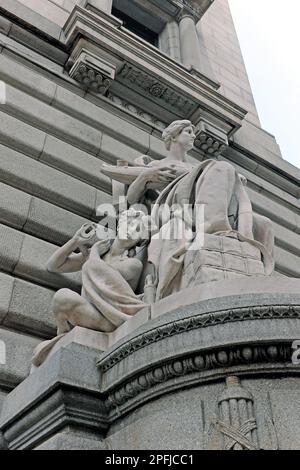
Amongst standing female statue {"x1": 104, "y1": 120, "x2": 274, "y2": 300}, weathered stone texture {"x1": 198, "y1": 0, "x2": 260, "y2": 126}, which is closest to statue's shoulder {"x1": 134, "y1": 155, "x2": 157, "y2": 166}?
standing female statue {"x1": 104, "y1": 120, "x2": 274, "y2": 300}

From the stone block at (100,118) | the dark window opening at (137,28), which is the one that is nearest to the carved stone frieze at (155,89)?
the stone block at (100,118)

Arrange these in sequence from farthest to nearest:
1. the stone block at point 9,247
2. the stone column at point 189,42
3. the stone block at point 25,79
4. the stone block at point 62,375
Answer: the stone column at point 189,42 → the stone block at point 25,79 → the stone block at point 9,247 → the stone block at point 62,375

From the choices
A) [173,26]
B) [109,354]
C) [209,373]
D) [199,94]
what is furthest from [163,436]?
[173,26]

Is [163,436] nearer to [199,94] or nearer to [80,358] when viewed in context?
[80,358]

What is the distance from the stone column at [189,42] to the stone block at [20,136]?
460 centimetres

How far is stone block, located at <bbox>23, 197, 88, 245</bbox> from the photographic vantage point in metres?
5.95

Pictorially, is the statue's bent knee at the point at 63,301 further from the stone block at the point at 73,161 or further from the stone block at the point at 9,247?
the stone block at the point at 73,161

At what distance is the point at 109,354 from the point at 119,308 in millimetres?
690

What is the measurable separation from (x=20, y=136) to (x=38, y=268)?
2.07 meters

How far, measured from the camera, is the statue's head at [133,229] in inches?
188

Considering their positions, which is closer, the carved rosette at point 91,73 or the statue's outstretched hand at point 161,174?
the statue's outstretched hand at point 161,174

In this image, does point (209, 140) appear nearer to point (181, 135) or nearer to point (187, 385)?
point (181, 135)

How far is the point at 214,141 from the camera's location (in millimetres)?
9281
